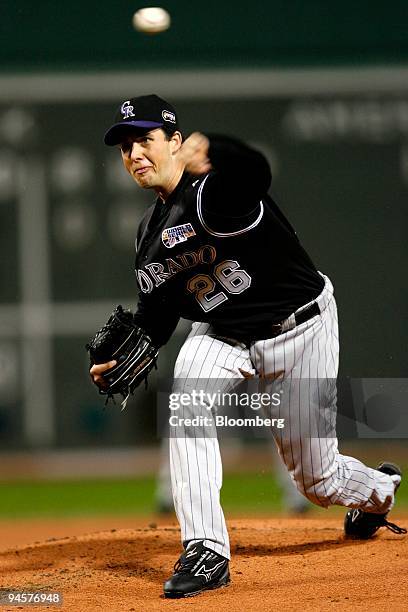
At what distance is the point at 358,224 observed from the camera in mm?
6980

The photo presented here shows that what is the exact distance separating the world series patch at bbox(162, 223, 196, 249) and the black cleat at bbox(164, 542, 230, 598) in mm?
858

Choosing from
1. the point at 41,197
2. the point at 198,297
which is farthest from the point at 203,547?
the point at 41,197

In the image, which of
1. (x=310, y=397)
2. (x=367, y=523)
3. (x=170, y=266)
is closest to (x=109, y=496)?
(x=367, y=523)

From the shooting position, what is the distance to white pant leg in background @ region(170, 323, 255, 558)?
255 cm

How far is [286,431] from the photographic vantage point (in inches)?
113

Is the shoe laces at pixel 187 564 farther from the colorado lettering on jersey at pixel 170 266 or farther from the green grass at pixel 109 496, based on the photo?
the green grass at pixel 109 496

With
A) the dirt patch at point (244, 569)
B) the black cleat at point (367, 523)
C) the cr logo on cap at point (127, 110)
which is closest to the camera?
the dirt patch at point (244, 569)

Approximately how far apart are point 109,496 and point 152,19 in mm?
3709

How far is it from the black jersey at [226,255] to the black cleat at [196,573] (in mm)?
658

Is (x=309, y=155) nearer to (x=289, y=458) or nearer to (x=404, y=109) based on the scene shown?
(x=404, y=109)

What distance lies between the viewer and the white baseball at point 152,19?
24.1 feet

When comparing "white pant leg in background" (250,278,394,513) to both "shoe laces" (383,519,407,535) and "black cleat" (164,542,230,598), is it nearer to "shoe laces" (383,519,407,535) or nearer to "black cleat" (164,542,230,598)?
"shoe laces" (383,519,407,535)

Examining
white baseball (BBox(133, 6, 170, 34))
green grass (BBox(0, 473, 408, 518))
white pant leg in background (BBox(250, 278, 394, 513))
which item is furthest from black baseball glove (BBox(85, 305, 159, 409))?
white baseball (BBox(133, 6, 170, 34))

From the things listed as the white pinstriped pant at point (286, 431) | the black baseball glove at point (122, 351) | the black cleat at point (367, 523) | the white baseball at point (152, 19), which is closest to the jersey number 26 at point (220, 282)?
the white pinstriped pant at point (286, 431)
